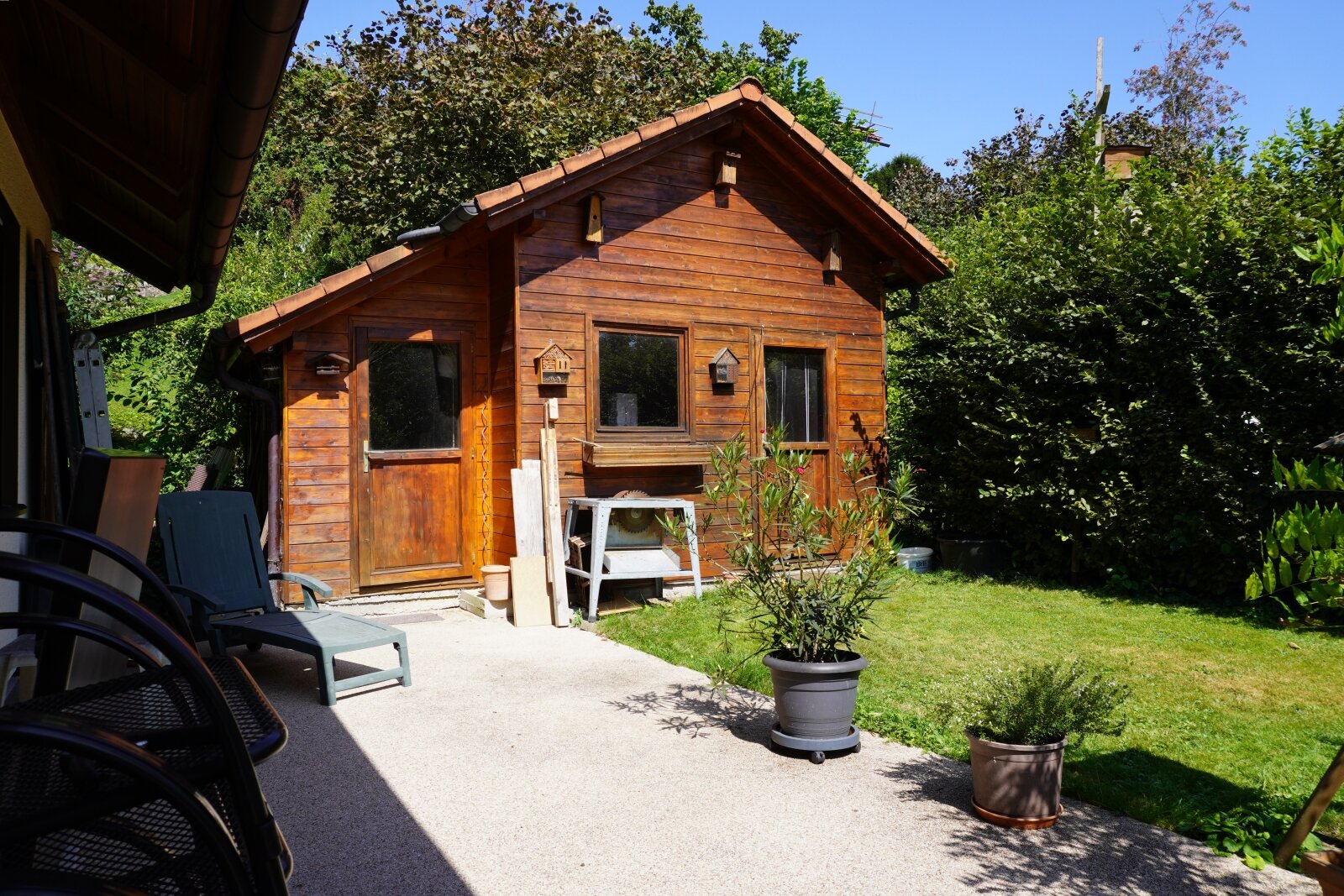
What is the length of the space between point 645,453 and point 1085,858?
18.2 feet

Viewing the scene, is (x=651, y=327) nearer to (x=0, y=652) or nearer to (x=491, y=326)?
(x=491, y=326)

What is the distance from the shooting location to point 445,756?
14.2 ft

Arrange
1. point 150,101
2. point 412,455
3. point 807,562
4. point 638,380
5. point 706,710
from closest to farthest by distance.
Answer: point 150,101
point 807,562
point 706,710
point 412,455
point 638,380

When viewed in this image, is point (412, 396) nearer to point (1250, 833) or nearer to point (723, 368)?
point (723, 368)

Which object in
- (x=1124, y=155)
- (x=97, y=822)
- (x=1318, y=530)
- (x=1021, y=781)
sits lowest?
(x=1021, y=781)

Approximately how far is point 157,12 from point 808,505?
3169mm

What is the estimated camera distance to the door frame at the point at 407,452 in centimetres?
791

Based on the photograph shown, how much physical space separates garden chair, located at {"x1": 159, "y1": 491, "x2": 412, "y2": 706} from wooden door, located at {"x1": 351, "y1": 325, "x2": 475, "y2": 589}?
152 cm

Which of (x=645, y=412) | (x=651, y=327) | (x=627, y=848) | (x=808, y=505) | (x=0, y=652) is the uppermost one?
(x=651, y=327)

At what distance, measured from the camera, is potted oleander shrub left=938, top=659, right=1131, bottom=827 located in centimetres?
339

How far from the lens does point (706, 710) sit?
16.6 ft

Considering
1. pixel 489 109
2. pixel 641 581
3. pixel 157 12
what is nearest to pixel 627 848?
pixel 157 12

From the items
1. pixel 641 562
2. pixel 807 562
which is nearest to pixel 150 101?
pixel 807 562

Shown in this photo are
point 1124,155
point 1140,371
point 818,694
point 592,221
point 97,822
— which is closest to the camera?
point 97,822
